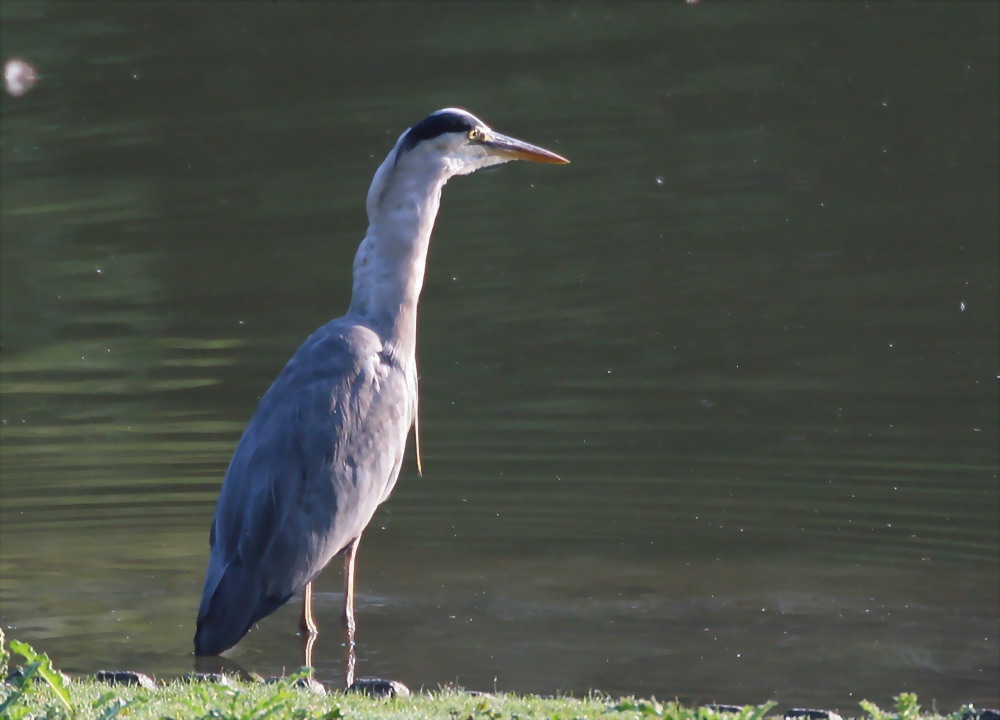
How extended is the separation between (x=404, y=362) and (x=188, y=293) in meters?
7.27

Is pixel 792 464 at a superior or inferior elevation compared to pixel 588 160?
inferior

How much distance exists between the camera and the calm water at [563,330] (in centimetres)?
757

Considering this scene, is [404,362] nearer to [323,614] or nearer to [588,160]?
[323,614]

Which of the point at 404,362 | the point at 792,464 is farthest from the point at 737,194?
the point at 404,362

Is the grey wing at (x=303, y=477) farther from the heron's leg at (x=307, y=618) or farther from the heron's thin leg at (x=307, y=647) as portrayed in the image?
the heron's thin leg at (x=307, y=647)

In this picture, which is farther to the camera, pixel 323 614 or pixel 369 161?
pixel 369 161

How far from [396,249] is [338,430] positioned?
3.52 feet

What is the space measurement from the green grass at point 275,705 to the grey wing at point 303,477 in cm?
59

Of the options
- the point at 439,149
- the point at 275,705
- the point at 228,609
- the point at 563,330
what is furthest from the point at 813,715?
the point at 563,330

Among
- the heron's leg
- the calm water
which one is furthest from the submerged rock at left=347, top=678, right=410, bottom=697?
the heron's leg

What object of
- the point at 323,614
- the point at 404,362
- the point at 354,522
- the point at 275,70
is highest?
the point at 275,70

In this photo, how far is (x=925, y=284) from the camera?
1335 cm

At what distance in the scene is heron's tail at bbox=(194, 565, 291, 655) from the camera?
21.0ft

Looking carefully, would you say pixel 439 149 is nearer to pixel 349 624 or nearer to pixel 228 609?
pixel 349 624
